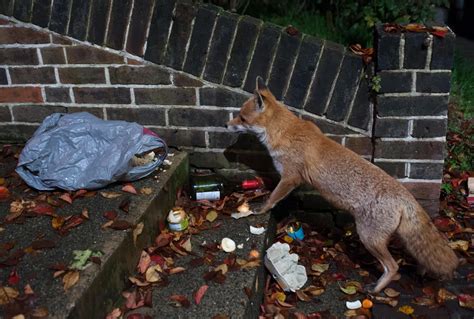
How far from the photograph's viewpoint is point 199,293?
2.67m

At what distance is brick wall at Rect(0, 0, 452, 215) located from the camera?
132 inches

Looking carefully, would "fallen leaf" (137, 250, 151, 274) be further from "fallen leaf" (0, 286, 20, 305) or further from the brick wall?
the brick wall

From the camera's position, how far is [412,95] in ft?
10.8

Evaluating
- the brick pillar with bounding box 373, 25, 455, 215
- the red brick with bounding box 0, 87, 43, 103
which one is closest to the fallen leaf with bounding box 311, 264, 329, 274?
the brick pillar with bounding box 373, 25, 455, 215

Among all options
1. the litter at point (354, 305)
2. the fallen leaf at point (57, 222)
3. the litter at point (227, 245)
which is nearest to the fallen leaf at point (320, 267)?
the litter at point (354, 305)

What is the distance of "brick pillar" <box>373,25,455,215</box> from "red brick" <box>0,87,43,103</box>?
8.30ft

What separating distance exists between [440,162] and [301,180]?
101 centimetres

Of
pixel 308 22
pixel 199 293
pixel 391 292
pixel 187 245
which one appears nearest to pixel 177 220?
pixel 187 245

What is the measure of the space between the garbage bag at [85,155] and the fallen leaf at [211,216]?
19.6 inches

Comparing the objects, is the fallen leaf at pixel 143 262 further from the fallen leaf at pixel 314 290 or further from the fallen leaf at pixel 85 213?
the fallen leaf at pixel 314 290

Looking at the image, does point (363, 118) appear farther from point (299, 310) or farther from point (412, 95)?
point (299, 310)

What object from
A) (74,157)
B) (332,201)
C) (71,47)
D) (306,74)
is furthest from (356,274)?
(71,47)

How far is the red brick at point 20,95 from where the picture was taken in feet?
12.4

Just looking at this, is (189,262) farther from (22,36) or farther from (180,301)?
(22,36)
